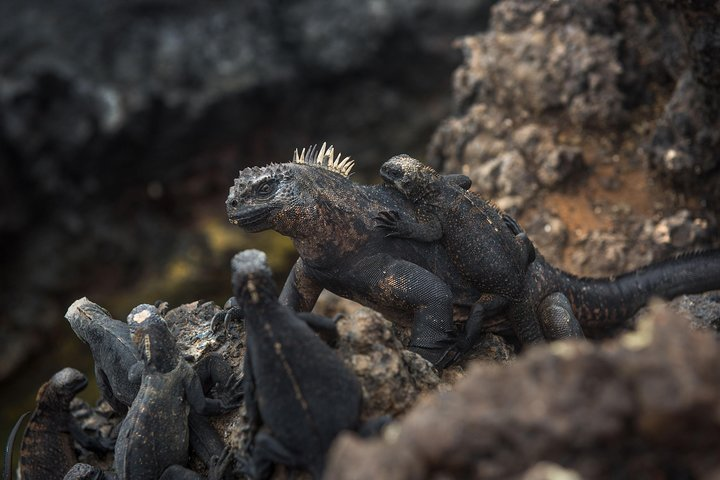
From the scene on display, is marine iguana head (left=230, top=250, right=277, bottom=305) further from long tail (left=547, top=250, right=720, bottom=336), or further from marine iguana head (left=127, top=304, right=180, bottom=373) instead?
long tail (left=547, top=250, right=720, bottom=336)

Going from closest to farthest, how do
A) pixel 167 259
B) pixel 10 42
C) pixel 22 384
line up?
pixel 22 384 → pixel 10 42 → pixel 167 259

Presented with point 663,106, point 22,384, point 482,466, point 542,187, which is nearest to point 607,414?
point 482,466

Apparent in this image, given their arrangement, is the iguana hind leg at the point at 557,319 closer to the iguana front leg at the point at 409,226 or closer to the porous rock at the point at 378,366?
the iguana front leg at the point at 409,226

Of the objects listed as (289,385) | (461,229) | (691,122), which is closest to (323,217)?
(461,229)

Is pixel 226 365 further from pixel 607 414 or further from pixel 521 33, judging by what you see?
pixel 521 33

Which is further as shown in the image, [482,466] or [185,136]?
[185,136]

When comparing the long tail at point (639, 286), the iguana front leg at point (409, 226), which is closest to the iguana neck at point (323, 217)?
the iguana front leg at point (409, 226)

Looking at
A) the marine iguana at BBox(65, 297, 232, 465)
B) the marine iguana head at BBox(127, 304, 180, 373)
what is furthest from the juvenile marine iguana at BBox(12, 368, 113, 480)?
the marine iguana head at BBox(127, 304, 180, 373)
